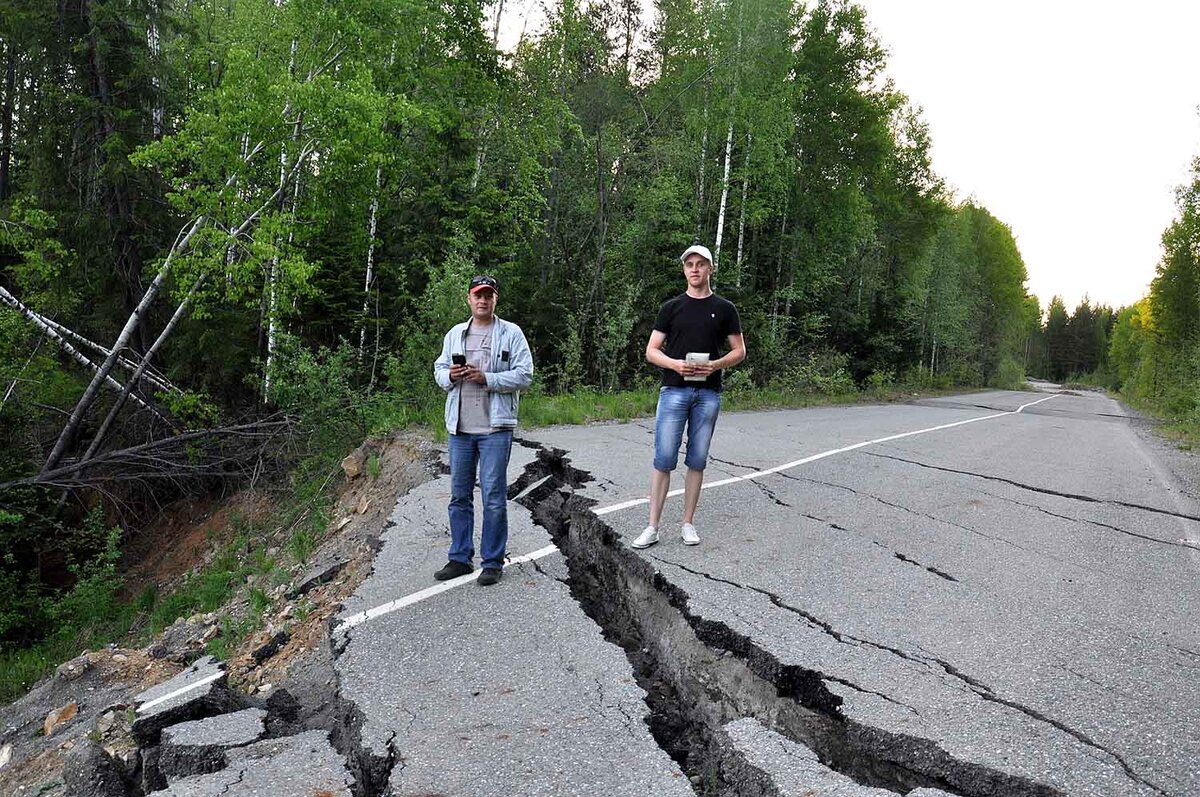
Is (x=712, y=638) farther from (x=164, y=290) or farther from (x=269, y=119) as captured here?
(x=164, y=290)

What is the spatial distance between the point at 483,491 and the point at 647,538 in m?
1.22

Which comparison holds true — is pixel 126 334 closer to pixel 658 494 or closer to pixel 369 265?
pixel 369 265

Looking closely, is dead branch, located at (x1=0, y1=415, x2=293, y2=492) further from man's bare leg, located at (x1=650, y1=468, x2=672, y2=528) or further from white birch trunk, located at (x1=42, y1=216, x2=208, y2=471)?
man's bare leg, located at (x1=650, y1=468, x2=672, y2=528)

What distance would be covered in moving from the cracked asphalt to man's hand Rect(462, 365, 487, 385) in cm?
133

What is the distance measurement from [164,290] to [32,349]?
2273 millimetres

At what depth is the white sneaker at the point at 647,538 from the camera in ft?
16.0

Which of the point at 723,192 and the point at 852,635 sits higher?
the point at 723,192

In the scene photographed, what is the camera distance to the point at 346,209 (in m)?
12.8

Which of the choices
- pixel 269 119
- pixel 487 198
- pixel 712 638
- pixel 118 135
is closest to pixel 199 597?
pixel 712 638

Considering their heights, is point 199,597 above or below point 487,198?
below

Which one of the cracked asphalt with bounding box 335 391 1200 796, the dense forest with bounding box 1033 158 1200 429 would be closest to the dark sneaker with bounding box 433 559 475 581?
the cracked asphalt with bounding box 335 391 1200 796

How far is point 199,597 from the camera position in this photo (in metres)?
7.45

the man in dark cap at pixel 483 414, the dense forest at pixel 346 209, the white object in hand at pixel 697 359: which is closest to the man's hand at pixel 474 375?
the man in dark cap at pixel 483 414

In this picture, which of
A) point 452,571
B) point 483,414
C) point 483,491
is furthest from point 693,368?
point 452,571
